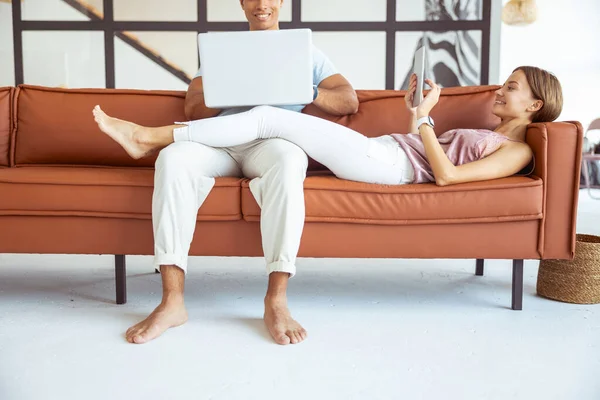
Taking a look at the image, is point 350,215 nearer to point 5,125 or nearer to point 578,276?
point 578,276

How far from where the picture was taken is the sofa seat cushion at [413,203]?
177cm

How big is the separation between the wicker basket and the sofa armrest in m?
0.12

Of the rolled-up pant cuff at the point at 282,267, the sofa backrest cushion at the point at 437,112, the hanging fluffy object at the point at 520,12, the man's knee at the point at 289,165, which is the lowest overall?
the rolled-up pant cuff at the point at 282,267

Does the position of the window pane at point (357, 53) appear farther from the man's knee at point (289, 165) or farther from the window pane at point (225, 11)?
the man's knee at point (289, 165)

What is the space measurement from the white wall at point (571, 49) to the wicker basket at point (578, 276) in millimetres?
5703

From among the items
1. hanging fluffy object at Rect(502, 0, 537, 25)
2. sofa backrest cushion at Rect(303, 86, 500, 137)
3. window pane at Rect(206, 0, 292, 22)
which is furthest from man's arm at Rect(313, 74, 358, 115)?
hanging fluffy object at Rect(502, 0, 537, 25)

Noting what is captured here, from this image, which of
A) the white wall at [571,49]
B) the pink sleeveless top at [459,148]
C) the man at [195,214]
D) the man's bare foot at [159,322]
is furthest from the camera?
the white wall at [571,49]

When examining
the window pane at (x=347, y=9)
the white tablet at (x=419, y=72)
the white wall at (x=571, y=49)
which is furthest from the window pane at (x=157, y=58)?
the white wall at (x=571, y=49)

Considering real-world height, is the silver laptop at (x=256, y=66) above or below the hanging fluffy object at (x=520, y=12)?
below

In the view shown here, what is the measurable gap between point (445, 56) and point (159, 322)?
150 inches

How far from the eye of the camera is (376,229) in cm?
181

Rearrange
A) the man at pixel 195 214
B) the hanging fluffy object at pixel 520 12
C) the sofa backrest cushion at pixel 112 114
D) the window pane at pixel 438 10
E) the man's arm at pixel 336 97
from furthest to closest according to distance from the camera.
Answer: the hanging fluffy object at pixel 520 12
the window pane at pixel 438 10
the sofa backrest cushion at pixel 112 114
the man's arm at pixel 336 97
the man at pixel 195 214

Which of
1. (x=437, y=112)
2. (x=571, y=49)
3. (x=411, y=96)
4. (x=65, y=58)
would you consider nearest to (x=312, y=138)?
(x=411, y=96)

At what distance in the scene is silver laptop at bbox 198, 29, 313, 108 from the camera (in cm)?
171
